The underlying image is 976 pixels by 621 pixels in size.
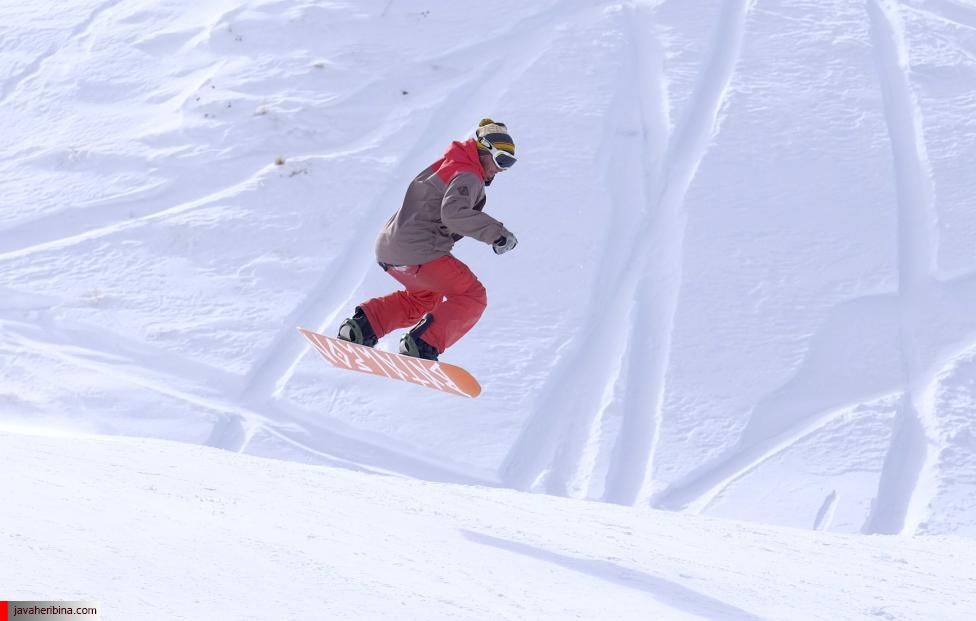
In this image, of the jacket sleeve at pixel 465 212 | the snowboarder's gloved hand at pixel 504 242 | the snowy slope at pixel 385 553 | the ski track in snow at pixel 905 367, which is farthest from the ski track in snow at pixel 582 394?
the jacket sleeve at pixel 465 212

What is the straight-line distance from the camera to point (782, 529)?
7.27 metres

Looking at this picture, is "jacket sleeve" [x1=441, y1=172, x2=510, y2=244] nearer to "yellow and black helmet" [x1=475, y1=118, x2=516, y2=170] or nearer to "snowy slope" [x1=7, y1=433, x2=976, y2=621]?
"yellow and black helmet" [x1=475, y1=118, x2=516, y2=170]

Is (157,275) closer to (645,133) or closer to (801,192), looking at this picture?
(645,133)

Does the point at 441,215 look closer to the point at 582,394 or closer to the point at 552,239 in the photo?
the point at 582,394

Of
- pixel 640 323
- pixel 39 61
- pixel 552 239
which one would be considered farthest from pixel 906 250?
pixel 39 61

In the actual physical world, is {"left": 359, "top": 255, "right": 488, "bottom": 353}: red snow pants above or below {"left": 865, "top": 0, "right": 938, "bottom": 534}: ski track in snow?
below

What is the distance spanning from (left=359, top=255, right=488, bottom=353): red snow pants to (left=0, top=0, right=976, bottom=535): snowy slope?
9.72ft

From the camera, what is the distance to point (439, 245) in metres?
7.05

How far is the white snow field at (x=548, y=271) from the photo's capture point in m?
7.42

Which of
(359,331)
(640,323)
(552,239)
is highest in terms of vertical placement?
(552,239)

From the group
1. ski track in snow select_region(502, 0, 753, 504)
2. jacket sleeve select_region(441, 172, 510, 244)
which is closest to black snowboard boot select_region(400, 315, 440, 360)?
jacket sleeve select_region(441, 172, 510, 244)

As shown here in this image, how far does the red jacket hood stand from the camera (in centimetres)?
664

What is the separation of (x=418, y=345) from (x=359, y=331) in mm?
420

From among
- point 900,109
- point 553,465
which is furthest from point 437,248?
point 900,109
